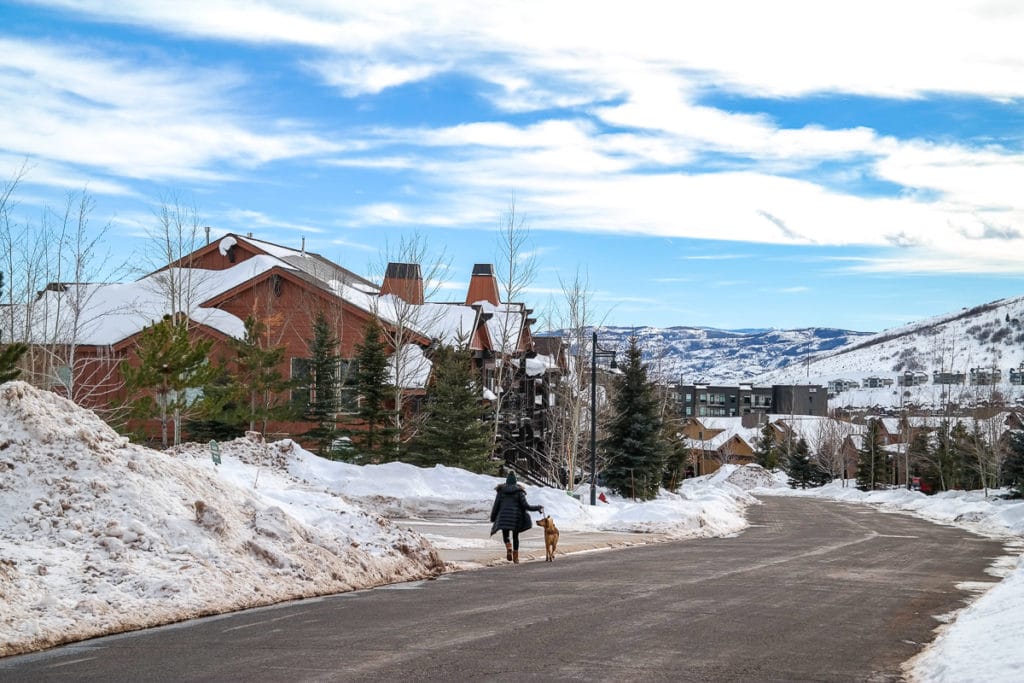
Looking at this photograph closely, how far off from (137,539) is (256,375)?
25.4 m

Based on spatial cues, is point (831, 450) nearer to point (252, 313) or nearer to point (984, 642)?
point (252, 313)

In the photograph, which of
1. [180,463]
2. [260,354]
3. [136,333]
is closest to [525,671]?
[180,463]

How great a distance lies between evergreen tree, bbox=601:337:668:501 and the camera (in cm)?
4544

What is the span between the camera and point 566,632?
10414 mm

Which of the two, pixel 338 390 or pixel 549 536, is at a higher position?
pixel 338 390

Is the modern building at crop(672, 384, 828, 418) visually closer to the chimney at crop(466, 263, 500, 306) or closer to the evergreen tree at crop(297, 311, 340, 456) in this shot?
the chimney at crop(466, 263, 500, 306)

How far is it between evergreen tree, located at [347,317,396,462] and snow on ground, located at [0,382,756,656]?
19.4 metres

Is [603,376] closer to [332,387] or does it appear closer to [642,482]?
[642,482]

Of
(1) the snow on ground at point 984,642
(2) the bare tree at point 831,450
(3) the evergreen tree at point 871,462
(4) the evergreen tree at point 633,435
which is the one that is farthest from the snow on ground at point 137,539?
(2) the bare tree at point 831,450

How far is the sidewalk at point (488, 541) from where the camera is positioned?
18531mm

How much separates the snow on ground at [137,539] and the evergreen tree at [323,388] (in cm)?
2056

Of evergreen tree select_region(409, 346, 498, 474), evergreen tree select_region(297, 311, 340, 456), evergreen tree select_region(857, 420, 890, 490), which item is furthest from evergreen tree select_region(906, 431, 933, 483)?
evergreen tree select_region(297, 311, 340, 456)

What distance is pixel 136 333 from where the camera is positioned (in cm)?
4094

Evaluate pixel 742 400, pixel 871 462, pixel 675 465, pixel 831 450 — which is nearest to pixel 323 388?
pixel 675 465
